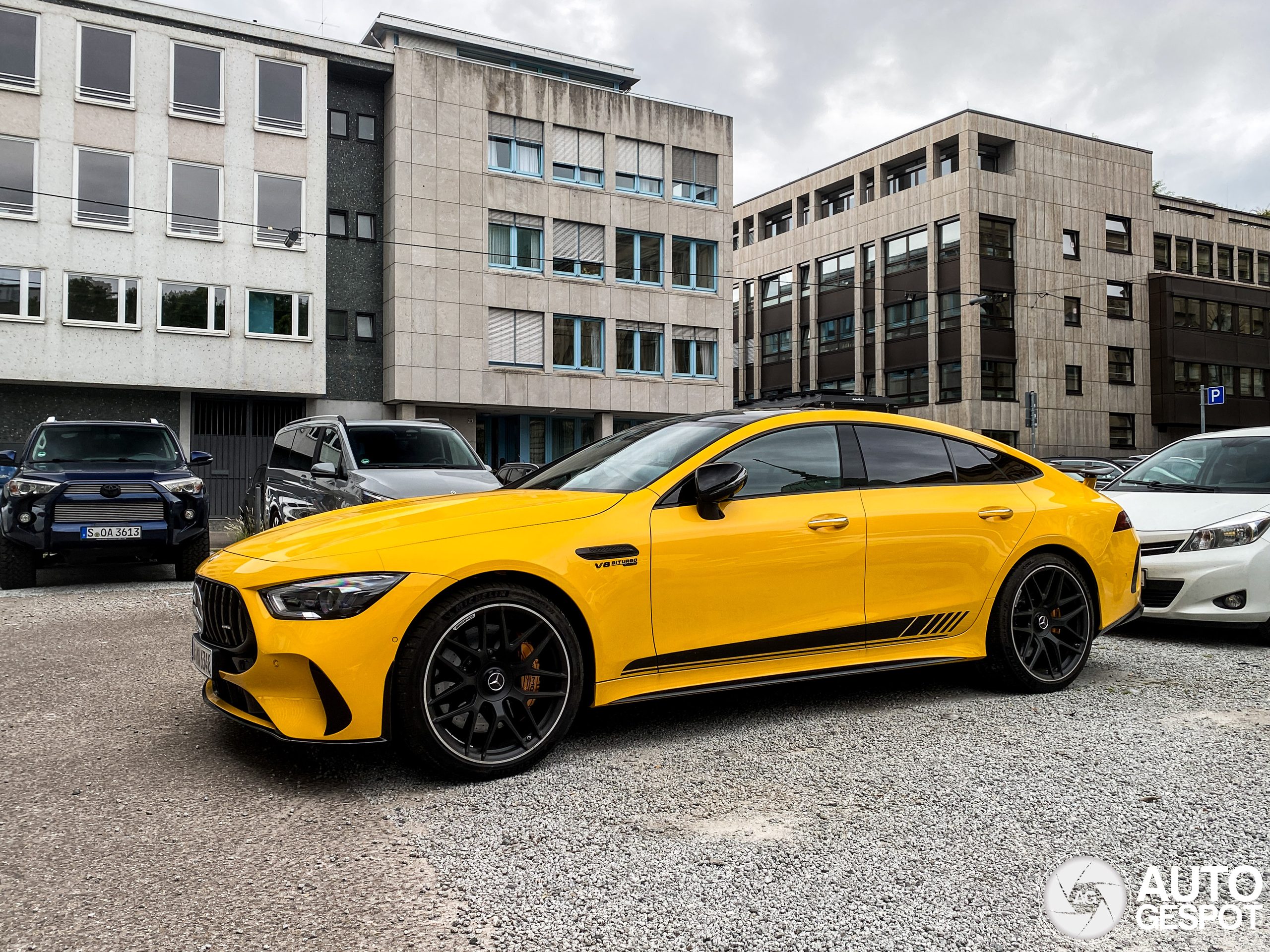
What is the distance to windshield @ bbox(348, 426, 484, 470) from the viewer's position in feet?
36.2

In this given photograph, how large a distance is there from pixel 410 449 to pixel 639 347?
23.0 m

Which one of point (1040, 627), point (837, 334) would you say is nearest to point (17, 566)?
point (1040, 627)

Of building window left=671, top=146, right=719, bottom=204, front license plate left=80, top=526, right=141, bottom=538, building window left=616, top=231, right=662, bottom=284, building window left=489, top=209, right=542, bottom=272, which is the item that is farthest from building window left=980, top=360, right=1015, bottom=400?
front license plate left=80, top=526, right=141, bottom=538

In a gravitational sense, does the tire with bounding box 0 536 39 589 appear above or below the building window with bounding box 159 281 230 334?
below

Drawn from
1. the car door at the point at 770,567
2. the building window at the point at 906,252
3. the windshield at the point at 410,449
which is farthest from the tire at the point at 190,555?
the building window at the point at 906,252

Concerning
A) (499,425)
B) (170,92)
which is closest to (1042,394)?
(499,425)

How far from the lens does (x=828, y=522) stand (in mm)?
4789

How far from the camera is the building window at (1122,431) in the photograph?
4728 centimetres

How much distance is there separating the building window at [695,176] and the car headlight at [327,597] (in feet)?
107

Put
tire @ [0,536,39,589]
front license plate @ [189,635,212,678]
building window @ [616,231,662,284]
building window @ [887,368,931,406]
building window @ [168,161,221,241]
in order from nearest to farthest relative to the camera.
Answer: front license plate @ [189,635,212,678], tire @ [0,536,39,589], building window @ [168,161,221,241], building window @ [616,231,662,284], building window @ [887,368,931,406]

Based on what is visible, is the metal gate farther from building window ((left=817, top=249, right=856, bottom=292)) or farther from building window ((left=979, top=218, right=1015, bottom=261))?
building window ((left=979, top=218, right=1015, bottom=261))

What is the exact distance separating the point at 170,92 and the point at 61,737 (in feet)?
92.7

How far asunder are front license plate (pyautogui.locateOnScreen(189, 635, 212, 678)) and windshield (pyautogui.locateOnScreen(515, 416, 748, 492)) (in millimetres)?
1695

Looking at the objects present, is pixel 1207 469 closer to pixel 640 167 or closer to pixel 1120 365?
pixel 640 167
